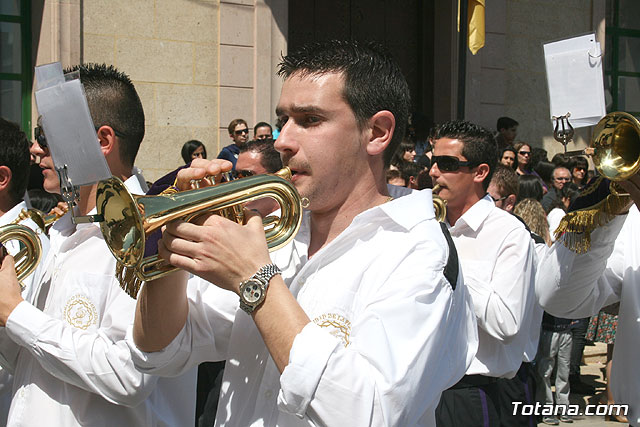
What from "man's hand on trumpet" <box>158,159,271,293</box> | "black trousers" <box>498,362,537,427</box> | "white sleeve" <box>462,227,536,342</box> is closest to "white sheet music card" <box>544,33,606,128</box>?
"white sleeve" <box>462,227,536,342</box>

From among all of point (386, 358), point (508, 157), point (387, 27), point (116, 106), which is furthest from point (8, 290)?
point (387, 27)

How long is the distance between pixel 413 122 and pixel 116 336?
24.7ft

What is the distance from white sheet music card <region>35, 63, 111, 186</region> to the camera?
208 cm

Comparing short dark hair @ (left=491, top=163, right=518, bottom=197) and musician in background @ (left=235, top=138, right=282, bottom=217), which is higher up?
musician in background @ (left=235, top=138, right=282, bottom=217)

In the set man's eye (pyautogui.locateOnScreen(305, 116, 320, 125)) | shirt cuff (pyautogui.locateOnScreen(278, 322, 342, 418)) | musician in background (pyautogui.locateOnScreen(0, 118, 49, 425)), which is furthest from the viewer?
musician in background (pyautogui.locateOnScreen(0, 118, 49, 425))

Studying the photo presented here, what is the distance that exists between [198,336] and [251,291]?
0.52 m

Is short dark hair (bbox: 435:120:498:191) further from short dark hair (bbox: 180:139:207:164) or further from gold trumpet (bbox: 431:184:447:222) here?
short dark hair (bbox: 180:139:207:164)

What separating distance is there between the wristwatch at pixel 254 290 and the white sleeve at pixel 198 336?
460 millimetres

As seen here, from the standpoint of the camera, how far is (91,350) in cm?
275

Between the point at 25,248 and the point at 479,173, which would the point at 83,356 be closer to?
the point at 25,248

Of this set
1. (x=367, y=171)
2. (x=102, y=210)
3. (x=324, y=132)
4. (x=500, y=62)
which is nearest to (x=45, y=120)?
(x=102, y=210)

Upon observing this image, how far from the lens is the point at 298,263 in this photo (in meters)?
2.43

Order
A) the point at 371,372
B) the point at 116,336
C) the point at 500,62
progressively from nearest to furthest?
1. the point at 371,372
2. the point at 116,336
3. the point at 500,62

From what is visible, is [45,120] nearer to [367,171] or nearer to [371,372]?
[367,171]
